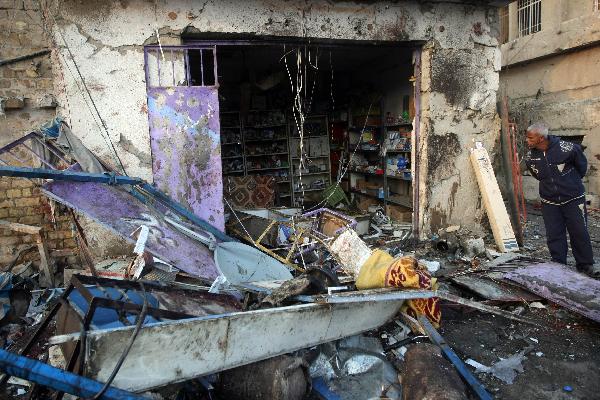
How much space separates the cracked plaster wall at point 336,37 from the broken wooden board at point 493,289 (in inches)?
67.3

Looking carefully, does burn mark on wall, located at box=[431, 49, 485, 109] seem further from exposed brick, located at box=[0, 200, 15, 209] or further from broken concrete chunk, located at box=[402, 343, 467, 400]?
exposed brick, located at box=[0, 200, 15, 209]

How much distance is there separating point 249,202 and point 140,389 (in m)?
5.93

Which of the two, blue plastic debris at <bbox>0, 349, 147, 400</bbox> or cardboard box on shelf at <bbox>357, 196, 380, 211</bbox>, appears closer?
blue plastic debris at <bbox>0, 349, 147, 400</bbox>

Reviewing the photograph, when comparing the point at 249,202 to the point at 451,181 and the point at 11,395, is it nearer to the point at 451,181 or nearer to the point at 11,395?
the point at 451,181

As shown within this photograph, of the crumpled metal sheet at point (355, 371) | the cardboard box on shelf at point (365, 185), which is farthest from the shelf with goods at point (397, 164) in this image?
the crumpled metal sheet at point (355, 371)

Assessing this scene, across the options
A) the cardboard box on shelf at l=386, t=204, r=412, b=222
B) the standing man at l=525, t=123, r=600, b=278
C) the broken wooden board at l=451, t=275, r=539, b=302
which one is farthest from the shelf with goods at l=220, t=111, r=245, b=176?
the standing man at l=525, t=123, r=600, b=278

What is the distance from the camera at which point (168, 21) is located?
4711mm

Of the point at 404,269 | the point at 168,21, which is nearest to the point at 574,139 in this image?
the point at 404,269

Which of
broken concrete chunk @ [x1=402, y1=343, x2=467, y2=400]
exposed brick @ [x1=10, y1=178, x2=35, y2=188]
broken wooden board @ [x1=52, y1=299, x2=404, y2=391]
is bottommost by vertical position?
broken concrete chunk @ [x1=402, y1=343, x2=467, y2=400]

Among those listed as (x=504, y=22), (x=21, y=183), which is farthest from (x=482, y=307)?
(x=504, y=22)

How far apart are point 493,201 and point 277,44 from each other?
3790mm

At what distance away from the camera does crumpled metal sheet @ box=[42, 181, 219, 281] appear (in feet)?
11.4

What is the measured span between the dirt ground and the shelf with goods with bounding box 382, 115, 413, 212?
12.2 feet

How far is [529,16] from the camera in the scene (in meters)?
9.96
